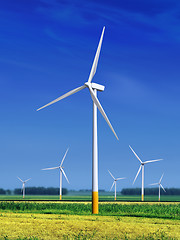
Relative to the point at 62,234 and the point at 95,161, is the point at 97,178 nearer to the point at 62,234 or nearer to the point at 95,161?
the point at 95,161

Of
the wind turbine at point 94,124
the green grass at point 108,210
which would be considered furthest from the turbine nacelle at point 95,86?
the green grass at point 108,210

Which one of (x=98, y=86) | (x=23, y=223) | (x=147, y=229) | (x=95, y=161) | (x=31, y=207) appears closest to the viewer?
(x=147, y=229)

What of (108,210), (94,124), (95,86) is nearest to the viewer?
(94,124)

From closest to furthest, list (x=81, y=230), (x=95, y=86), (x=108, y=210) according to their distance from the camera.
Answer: (x=81, y=230) < (x=95, y=86) < (x=108, y=210)

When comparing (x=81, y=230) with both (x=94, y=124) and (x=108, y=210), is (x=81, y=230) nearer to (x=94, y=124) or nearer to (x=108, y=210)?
(x=94, y=124)

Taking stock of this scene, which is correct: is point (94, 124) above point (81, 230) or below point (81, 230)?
above

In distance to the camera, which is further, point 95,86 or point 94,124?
point 95,86

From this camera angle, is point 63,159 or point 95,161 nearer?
point 95,161

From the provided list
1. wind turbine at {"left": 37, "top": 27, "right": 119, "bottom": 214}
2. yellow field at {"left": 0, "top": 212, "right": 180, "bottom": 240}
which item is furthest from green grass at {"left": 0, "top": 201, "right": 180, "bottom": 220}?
yellow field at {"left": 0, "top": 212, "right": 180, "bottom": 240}

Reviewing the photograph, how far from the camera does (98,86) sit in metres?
41.8

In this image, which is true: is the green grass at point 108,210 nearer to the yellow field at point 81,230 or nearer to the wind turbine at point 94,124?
the wind turbine at point 94,124

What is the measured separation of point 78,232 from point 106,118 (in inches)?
588

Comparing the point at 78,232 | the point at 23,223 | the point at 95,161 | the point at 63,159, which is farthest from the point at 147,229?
the point at 63,159

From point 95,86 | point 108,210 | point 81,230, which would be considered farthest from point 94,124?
point 81,230
